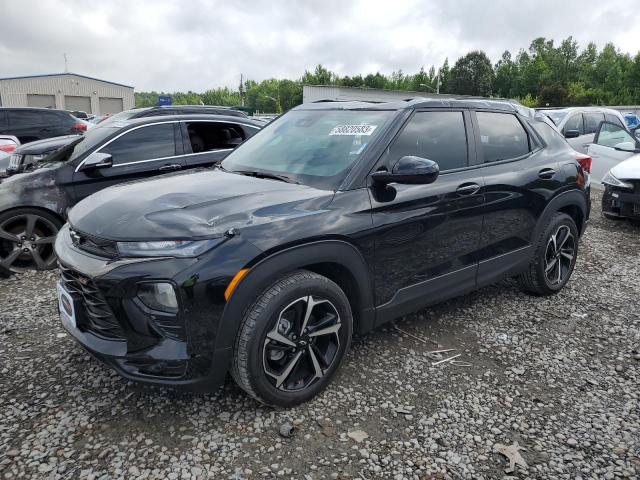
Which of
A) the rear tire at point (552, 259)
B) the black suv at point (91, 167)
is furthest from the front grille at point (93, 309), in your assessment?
the rear tire at point (552, 259)

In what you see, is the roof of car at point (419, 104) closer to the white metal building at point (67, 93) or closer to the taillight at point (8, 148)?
the taillight at point (8, 148)

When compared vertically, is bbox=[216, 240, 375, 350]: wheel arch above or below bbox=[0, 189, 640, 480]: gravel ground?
above

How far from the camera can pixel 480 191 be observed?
11.6ft

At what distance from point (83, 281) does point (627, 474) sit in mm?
2901

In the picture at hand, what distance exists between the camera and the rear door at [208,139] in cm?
577

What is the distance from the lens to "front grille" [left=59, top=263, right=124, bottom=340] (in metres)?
2.41

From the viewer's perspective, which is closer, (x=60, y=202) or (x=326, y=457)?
(x=326, y=457)

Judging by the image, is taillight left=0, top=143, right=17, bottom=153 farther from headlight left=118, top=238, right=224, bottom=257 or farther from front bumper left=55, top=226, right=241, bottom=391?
headlight left=118, top=238, right=224, bottom=257

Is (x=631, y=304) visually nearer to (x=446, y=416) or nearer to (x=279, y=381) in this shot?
(x=446, y=416)

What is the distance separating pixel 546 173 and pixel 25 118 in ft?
37.8

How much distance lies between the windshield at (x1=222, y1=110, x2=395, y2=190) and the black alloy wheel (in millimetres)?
2471

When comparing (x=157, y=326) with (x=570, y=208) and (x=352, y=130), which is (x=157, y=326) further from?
(x=570, y=208)

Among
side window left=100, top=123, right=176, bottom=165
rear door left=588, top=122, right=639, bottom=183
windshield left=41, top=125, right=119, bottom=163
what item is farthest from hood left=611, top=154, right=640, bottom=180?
windshield left=41, top=125, right=119, bottom=163

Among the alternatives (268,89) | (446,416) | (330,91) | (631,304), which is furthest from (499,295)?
(268,89)
